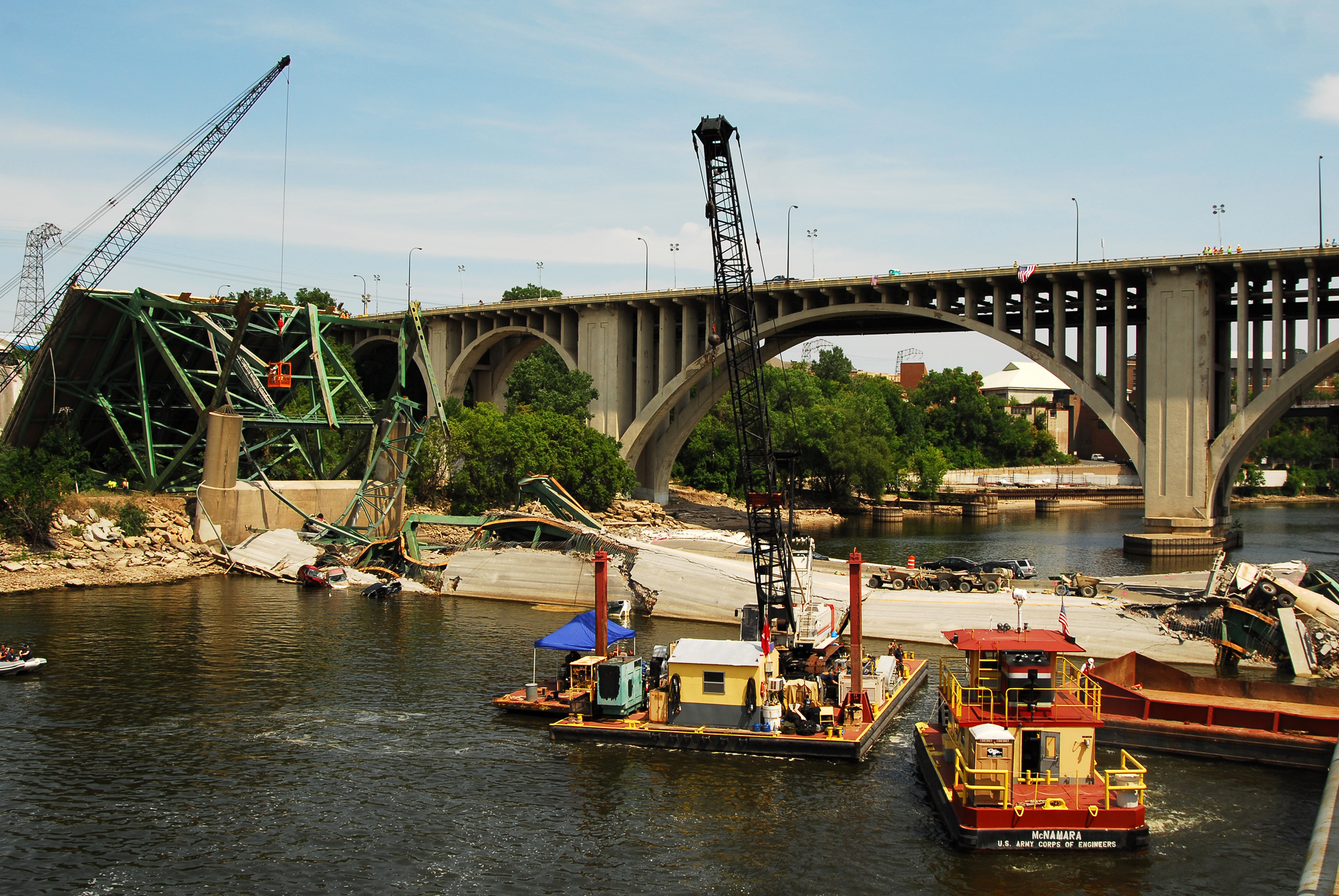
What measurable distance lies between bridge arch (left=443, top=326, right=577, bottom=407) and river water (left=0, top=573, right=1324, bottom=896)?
60.6 m

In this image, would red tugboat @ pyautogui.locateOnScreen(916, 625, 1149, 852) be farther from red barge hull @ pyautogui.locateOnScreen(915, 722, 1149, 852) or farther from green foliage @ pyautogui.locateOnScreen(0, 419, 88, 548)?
green foliage @ pyautogui.locateOnScreen(0, 419, 88, 548)

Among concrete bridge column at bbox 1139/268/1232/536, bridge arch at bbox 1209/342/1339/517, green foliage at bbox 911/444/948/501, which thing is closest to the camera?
bridge arch at bbox 1209/342/1339/517

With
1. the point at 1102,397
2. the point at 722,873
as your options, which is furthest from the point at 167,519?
the point at 1102,397

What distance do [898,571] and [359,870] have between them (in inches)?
1231

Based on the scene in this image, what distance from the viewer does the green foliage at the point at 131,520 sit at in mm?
59531

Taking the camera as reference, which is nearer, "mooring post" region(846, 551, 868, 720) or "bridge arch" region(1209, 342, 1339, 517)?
"mooring post" region(846, 551, 868, 720)

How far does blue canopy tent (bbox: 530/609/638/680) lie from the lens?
33312 mm

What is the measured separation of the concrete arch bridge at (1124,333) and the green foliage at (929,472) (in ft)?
115

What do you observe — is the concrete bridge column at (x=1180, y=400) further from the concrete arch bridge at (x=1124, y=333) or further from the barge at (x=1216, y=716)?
the barge at (x=1216, y=716)

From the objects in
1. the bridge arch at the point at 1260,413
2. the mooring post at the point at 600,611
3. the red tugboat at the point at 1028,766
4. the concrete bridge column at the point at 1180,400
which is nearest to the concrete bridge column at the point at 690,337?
the concrete bridge column at the point at 1180,400

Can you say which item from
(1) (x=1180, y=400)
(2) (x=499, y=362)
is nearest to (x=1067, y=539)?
(1) (x=1180, y=400)

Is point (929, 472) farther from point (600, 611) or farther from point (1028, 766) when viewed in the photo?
point (1028, 766)

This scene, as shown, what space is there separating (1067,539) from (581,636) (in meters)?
59.6

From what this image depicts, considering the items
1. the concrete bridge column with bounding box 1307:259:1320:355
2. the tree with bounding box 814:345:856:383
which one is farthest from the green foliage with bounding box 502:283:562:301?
the concrete bridge column with bounding box 1307:259:1320:355
